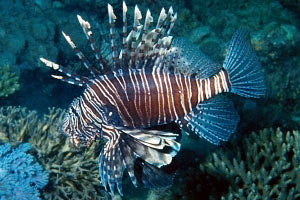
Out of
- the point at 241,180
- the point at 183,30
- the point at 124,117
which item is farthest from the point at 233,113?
the point at 183,30

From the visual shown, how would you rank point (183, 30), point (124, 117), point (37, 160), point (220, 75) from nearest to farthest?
point (124, 117), point (220, 75), point (37, 160), point (183, 30)

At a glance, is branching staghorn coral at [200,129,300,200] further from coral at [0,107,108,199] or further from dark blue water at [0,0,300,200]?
coral at [0,107,108,199]

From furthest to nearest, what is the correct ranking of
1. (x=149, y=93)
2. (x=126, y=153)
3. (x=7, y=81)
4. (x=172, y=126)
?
(x=7, y=81), (x=172, y=126), (x=149, y=93), (x=126, y=153)

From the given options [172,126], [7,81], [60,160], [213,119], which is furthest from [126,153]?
[7,81]

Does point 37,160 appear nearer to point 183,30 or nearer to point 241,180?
point 241,180

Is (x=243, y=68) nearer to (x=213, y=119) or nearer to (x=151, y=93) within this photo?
(x=213, y=119)

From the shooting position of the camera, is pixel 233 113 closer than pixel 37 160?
Yes

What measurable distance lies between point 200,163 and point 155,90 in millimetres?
1653

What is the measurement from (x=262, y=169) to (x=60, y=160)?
8.48 ft

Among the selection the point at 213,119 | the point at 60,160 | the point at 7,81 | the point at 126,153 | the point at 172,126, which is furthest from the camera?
the point at 7,81

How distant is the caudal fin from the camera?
126 inches

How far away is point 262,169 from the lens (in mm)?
3283

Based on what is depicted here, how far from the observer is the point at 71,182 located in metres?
3.54

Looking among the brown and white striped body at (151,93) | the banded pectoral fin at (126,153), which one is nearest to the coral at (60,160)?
the banded pectoral fin at (126,153)
